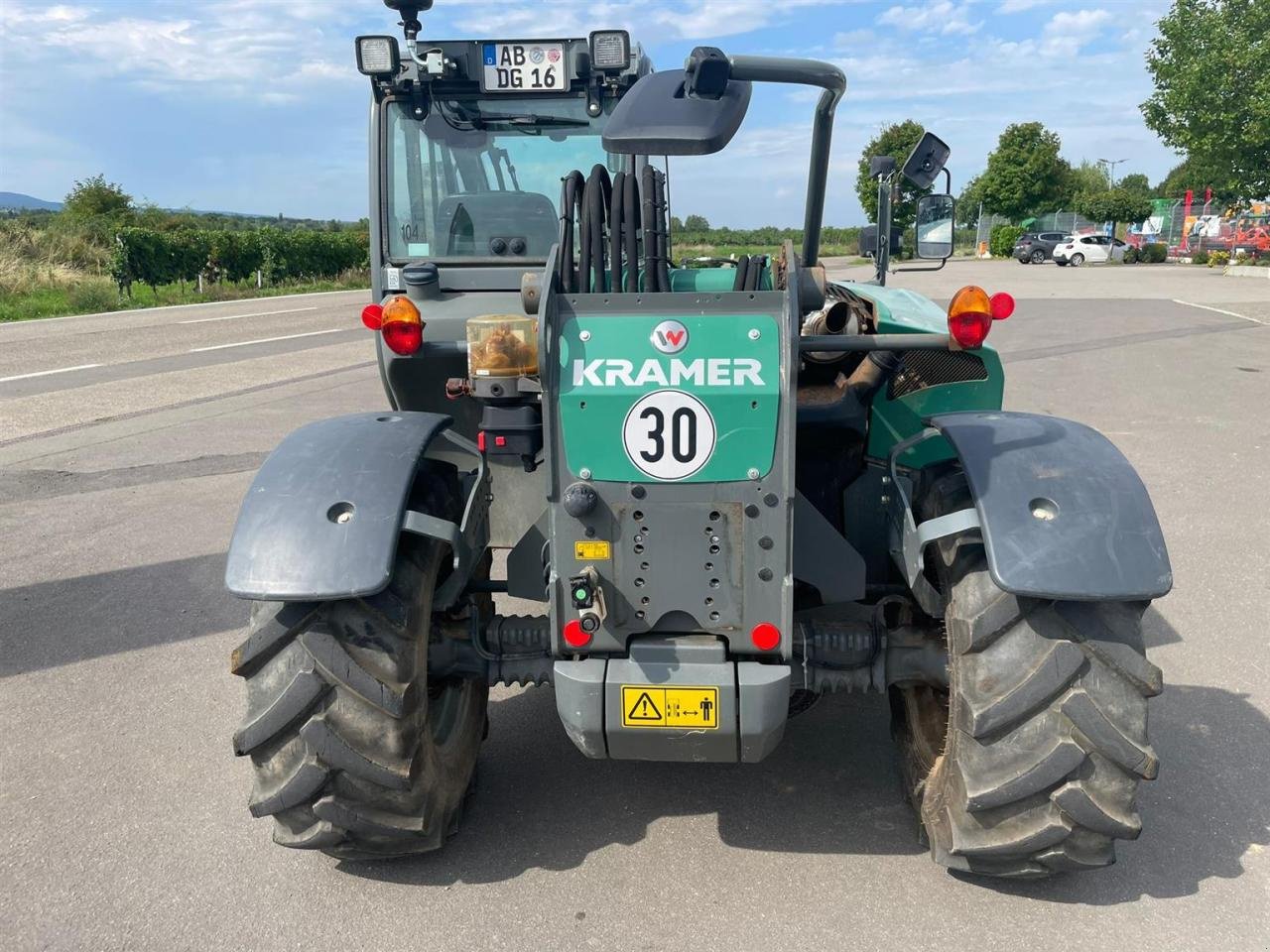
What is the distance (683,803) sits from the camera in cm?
349

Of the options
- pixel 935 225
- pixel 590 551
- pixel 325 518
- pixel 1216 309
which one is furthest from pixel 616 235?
pixel 1216 309

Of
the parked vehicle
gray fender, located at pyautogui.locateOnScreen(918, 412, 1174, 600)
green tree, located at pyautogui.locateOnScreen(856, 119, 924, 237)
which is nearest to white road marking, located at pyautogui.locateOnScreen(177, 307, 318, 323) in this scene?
green tree, located at pyautogui.locateOnScreen(856, 119, 924, 237)

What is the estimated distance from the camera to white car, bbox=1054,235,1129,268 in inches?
1676

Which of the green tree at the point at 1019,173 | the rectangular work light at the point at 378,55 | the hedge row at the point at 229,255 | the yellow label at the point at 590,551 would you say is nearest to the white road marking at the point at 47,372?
the rectangular work light at the point at 378,55

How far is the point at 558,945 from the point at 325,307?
2473 cm

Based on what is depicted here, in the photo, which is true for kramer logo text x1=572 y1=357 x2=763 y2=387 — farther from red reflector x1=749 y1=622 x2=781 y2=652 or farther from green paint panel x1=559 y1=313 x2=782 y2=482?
red reflector x1=749 y1=622 x2=781 y2=652

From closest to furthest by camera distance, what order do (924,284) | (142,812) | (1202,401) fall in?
(142,812) < (1202,401) < (924,284)

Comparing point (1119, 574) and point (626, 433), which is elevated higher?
point (626, 433)

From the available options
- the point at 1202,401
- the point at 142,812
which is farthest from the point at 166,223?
the point at 142,812

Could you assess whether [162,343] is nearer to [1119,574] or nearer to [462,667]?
[462,667]

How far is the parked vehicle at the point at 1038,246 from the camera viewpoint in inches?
1773

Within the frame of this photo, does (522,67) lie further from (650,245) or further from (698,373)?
(698,373)

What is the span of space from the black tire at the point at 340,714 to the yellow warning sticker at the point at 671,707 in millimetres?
607

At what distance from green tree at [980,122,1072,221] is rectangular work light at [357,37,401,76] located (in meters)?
53.0
